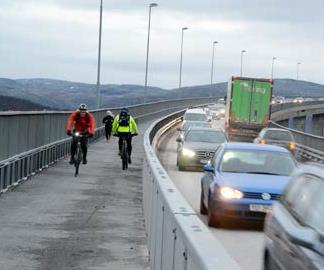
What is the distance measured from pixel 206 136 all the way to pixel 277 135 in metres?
8.66

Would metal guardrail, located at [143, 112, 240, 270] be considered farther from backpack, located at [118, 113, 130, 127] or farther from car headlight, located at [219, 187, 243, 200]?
backpack, located at [118, 113, 130, 127]

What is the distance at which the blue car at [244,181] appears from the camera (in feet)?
44.1

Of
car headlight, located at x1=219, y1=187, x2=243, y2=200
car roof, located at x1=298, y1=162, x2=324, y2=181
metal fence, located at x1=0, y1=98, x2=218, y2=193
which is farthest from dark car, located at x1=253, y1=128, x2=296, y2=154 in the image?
car roof, located at x1=298, y1=162, x2=324, y2=181

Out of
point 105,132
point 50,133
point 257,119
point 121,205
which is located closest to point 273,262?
point 121,205

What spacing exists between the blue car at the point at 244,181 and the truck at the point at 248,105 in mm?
29933

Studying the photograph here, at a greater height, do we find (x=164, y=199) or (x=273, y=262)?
(x=164, y=199)

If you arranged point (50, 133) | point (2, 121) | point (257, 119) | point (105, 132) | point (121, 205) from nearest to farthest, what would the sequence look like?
point (121, 205), point (2, 121), point (50, 133), point (105, 132), point (257, 119)

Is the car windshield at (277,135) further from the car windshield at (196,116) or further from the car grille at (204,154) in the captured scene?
the car windshield at (196,116)

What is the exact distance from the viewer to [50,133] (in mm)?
23438

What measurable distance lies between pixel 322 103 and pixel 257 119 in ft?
192

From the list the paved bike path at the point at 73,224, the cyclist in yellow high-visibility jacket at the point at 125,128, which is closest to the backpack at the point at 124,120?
the cyclist in yellow high-visibility jacket at the point at 125,128

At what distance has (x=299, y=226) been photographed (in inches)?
259

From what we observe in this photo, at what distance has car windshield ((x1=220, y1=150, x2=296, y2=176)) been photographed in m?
14.5

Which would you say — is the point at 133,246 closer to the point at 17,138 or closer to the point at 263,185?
the point at 263,185
